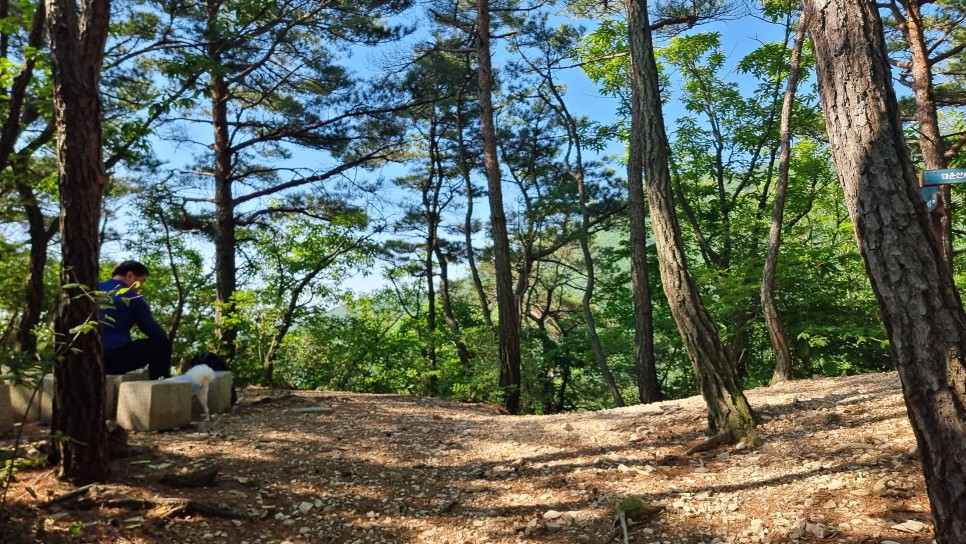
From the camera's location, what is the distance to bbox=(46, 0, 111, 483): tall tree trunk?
355cm

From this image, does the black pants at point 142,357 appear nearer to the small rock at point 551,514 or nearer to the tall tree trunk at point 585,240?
the small rock at point 551,514

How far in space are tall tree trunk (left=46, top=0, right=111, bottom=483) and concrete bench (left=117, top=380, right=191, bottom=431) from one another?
1.28m

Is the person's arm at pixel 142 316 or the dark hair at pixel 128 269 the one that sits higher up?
the dark hair at pixel 128 269

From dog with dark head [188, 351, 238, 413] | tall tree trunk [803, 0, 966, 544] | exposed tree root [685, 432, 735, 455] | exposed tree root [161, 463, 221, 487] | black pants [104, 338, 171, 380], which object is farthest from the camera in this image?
dog with dark head [188, 351, 238, 413]

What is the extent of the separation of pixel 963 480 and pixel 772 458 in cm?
166

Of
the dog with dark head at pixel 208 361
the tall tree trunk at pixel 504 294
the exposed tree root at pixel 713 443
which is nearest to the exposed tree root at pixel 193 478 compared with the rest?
the dog with dark head at pixel 208 361

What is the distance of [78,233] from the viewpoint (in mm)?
3590

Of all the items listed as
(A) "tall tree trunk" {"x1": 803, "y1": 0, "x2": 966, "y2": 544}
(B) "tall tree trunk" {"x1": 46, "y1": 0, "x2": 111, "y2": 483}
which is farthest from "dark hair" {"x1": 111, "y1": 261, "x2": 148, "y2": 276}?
(A) "tall tree trunk" {"x1": 803, "y1": 0, "x2": 966, "y2": 544}

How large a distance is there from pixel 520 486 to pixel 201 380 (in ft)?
10.9

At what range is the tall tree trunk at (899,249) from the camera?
238 cm

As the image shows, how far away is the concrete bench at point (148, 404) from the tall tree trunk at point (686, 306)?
4.29 m

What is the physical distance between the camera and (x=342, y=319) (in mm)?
13195

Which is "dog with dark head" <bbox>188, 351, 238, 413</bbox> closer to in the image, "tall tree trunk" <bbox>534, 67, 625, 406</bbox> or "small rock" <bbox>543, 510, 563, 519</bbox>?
"small rock" <bbox>543, 510, 563, 519</bbox>

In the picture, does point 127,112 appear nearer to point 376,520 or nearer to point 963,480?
point 376,520
